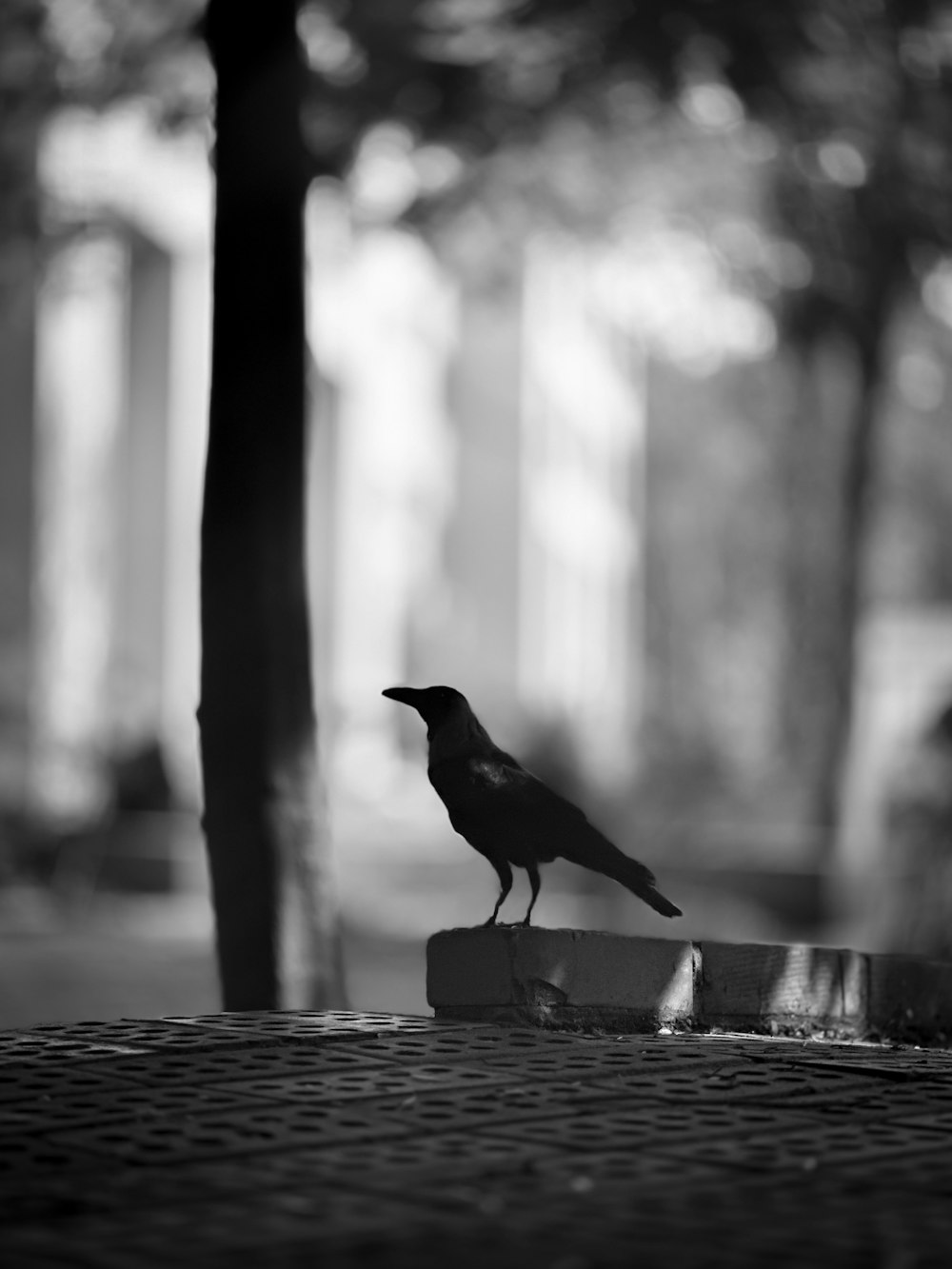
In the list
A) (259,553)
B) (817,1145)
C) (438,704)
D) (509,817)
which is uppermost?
(259,553)

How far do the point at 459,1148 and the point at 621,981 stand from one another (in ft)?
5.83

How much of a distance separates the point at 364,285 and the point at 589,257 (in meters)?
7.65

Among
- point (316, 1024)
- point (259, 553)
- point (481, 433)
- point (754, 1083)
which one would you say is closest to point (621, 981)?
point (316, 1024)

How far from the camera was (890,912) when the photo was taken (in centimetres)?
1241

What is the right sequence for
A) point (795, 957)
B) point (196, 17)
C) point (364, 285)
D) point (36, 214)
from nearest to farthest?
point (795, 957), point (196, 17), point (36, 214), point (364, 285)

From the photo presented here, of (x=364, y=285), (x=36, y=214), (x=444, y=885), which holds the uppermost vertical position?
(x=364, y=285)

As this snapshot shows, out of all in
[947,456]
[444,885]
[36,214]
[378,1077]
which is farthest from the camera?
[947,456]

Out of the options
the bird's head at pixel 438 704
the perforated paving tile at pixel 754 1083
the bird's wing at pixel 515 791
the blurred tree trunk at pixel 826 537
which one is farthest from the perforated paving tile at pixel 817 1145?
the blurred tree trunk at pixel 826 537

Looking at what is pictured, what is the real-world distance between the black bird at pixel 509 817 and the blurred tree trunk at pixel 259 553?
1.14 meters

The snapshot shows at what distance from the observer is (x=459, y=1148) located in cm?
372

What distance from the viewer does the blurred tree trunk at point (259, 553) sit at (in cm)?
638

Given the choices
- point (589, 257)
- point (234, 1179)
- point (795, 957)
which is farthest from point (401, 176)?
point (234, 1179)

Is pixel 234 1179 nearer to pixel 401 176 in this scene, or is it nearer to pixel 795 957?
pixel 795 957

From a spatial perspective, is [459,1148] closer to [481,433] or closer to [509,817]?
[509,817]
